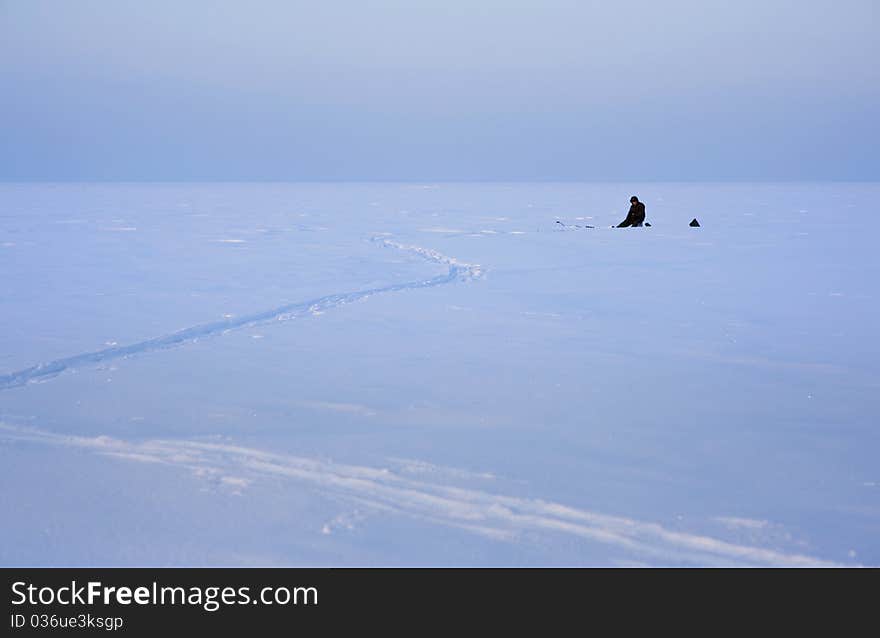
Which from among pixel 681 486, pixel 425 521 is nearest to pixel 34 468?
pixel 425 521

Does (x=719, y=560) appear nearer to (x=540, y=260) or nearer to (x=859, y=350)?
(x=859, y=350)

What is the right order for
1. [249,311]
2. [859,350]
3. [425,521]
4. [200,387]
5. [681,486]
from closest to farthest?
[425,521]
[681,486]
[200,387]
[859,350]
[249,311]

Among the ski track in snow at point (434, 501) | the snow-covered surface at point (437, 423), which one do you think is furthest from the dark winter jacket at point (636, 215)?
the ski track in snow at point (434, 501)

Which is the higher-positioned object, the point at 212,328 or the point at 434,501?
the point at 212,328
